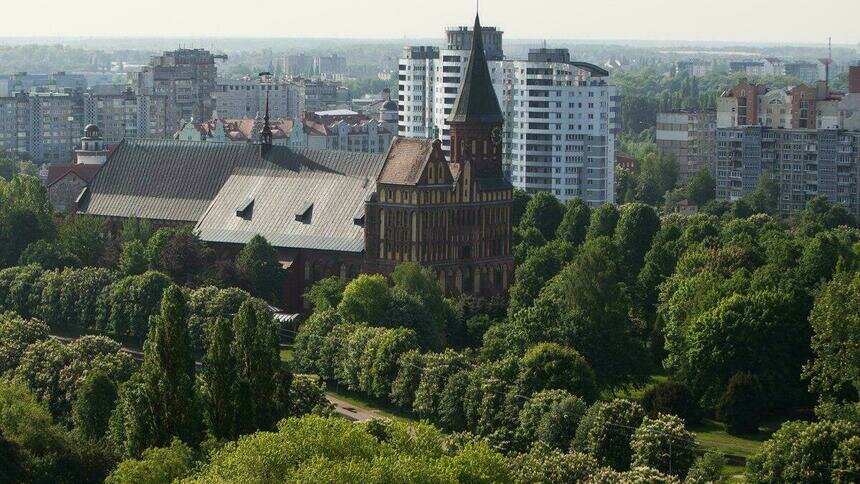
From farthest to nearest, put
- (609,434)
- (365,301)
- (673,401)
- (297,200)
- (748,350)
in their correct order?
(297,200) → (365,301) → (748,350) → (673,401) → (609,434)

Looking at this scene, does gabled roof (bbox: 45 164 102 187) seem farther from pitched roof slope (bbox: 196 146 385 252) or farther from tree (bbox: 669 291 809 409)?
tree (bbox: 669 291 809 409)

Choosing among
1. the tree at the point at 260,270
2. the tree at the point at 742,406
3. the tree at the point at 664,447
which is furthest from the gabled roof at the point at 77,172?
the tree at the point at 664,447

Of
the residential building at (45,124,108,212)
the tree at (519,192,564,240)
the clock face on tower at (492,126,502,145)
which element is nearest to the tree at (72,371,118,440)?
the clock face on tower at (492,126,502,145)

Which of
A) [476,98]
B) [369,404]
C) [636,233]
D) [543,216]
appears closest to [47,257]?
[476,98]

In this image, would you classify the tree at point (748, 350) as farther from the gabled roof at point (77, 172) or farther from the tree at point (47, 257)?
the gabled roof at point (77, 172)

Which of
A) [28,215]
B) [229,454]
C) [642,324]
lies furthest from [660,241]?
[229,454]

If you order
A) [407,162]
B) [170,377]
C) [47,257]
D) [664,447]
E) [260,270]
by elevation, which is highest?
[407,162]

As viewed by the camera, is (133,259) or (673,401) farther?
(133,259)

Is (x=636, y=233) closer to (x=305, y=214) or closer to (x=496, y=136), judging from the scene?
(x=496, y=136)

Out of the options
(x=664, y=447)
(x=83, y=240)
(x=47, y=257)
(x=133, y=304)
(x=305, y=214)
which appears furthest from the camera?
(x=83, y=240)
